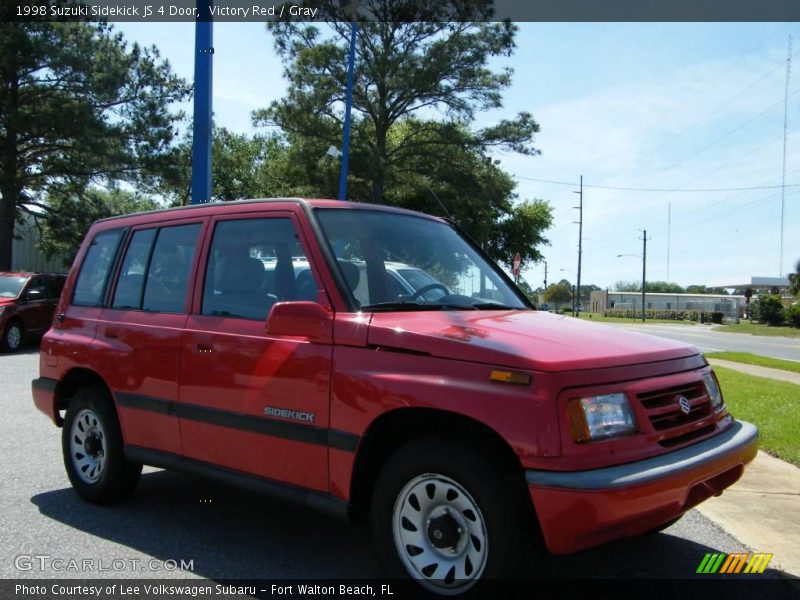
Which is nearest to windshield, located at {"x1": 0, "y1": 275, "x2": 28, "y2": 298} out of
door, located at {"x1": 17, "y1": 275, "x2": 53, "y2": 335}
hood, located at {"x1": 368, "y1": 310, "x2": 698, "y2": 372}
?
door, located at {"x1": 17, "y1": 275, "x2": 53, "y2": 335}

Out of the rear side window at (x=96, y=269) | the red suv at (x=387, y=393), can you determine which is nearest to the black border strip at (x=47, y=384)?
the red suv at (x=387, y=393)

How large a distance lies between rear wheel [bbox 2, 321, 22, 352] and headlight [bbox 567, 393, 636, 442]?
1385cm

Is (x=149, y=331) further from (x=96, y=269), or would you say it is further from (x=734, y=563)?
(x=734, y=563)

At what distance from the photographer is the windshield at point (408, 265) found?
3.70 meters

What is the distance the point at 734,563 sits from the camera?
3.87 m

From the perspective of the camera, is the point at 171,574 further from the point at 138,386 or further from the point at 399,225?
the point at 399,225

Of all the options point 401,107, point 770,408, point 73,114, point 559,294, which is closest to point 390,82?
point 401,107

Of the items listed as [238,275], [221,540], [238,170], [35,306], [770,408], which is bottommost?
[221,540]

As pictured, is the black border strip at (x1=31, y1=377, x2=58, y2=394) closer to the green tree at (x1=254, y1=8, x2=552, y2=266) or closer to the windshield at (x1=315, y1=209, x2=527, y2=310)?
the windshield at (x1=315, y1=209, x2=527, y2=310)

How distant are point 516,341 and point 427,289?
0.96 meters

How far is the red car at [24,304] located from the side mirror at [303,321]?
40.8 feet

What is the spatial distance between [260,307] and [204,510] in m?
1.69

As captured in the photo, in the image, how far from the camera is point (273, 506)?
474 cm

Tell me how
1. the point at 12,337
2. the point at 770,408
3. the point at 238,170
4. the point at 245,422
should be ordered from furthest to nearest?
the point at 238,170, the point at 12,337, the point at 770,408, the point at 245,422
